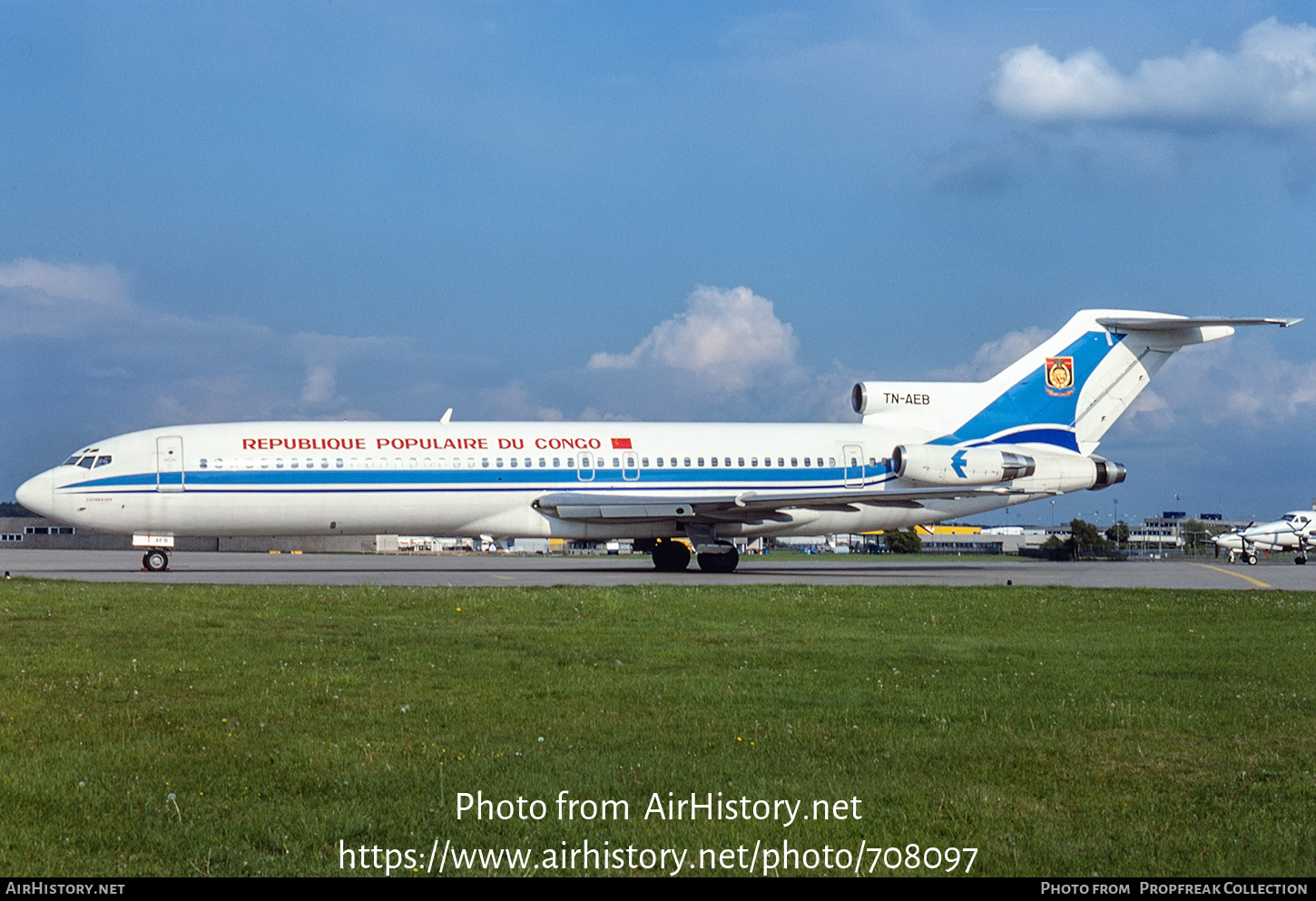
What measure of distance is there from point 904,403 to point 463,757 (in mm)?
29066

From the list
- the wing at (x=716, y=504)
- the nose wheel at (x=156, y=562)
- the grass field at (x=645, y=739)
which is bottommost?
the grass field at (x=645, y=739)

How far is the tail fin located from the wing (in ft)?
10.3

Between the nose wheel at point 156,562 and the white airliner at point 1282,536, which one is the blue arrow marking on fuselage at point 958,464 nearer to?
A: the nose wheel at point 156,562

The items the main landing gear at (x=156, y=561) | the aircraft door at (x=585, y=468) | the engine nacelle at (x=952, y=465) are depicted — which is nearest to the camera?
the main landing gear at (x=156, y=561)

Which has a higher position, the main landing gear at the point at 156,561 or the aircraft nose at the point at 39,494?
the aircraft nose at the point at 39,494

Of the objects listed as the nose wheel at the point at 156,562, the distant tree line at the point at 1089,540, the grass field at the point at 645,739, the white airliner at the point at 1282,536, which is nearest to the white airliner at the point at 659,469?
the nose wheel at the point at 156,562

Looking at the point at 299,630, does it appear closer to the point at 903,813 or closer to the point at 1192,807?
the point at 903,813

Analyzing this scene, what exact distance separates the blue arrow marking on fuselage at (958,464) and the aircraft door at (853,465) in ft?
8.50

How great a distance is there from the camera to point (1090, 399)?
115ft

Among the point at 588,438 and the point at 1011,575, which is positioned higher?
the point at 588,438

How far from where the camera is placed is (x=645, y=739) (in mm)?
8008

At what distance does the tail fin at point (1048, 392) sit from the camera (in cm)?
3478

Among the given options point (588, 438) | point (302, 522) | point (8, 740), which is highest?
point (588, 438)
